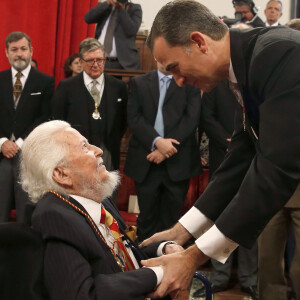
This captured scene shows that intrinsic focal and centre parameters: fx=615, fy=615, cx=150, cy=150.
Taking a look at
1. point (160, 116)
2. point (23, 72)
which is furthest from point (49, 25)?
point (160, 116)

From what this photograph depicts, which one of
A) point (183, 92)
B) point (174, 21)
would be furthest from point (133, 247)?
point (183, 92)

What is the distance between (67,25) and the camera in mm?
7062

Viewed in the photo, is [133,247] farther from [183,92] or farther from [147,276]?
[183,92]

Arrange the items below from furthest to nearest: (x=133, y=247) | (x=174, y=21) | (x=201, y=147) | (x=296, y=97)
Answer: (x=201, y=147), (x=133, y=247), (x=174, y=21), (x=296, y=97)

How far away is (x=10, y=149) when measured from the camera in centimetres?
Answer: 471

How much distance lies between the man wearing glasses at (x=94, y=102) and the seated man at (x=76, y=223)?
227 cm

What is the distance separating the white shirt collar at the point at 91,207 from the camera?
Result: 2342 millimetres

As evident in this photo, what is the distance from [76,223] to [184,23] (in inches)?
30.6

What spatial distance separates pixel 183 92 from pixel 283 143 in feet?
9.01

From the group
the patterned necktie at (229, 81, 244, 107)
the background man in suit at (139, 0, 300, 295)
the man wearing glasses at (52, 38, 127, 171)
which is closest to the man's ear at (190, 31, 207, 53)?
the background man in suit at (139, 0, 300, 295)

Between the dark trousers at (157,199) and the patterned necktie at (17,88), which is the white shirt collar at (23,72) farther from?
the dark trousers at (157,199)

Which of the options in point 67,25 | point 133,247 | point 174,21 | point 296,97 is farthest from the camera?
point 67,25

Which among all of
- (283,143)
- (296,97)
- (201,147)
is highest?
(296,97)

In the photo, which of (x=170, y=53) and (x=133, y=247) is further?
(x=133, y=247)
